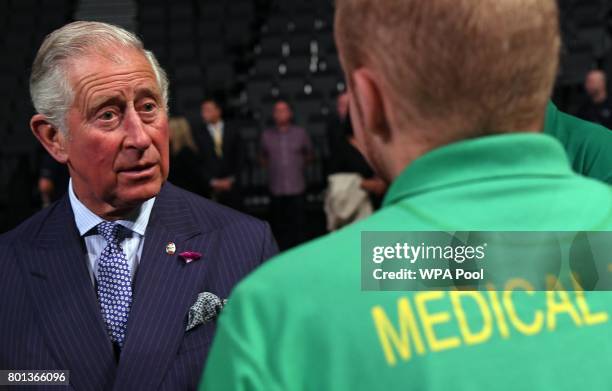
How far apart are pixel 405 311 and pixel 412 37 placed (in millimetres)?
221

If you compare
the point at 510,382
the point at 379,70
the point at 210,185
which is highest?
the point at 379,70

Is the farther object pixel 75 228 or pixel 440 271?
pixel 75 228

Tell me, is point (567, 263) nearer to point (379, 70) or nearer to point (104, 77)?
point (379, 70)

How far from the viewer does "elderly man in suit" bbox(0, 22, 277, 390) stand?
1575 millimetres

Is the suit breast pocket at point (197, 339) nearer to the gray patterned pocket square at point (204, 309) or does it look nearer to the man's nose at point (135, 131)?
the gray patterned pocket square at point (204, 309)

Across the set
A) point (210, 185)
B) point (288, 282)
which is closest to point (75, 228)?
point (288, 282)

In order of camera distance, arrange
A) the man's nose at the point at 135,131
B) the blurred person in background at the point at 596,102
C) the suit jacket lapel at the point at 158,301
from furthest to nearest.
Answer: the blurred person in background at the point at 596,102 < the man's nose at the point at 135,131 < the suit jacket lapel at the point at 158,301

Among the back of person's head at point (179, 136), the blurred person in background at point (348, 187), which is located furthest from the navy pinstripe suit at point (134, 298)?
the blurred person in background at point (348, 187)

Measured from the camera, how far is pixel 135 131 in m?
1.66

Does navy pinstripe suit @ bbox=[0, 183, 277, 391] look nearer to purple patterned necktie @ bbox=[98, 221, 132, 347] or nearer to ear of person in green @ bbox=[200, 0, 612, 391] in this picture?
purple patterned necktie @ bbox=[98, 221, 132, 347]

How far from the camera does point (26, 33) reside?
404 inches

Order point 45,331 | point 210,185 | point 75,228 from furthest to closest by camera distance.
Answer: point 210,185
point 75,228
point 45,331

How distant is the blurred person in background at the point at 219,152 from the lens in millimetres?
7320

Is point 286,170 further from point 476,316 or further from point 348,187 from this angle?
point 476,316
